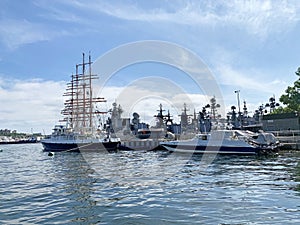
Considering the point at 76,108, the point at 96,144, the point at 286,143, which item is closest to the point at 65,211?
the point at 286,143

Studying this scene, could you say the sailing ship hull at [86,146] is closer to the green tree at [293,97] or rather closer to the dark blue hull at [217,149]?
the dark blue hull at [217,149]

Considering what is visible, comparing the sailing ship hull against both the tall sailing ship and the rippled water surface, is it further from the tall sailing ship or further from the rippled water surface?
the rippled water surface

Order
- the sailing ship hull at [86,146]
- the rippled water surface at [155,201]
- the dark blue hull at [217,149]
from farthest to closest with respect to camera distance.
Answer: the sailing ship hull at [86,146], the dark blue hull at [217,149], the rippled water surface at [155,201]

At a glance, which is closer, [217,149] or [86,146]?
[217,149]

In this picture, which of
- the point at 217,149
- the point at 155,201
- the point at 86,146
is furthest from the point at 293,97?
the point at 155,201

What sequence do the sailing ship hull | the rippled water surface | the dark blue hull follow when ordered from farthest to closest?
the sailing ship hull, the dark blue hull, the rippled water surface

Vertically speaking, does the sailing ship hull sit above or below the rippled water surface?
above

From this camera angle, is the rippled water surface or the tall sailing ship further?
the tall sailing ship

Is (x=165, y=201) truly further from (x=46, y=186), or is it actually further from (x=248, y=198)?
(x=46, y=186)

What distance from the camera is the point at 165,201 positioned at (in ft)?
44.9

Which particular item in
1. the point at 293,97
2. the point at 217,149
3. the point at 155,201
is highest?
the point at 293,97

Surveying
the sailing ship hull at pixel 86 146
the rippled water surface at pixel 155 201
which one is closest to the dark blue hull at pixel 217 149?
the sailing ship hull at pixel 86 146

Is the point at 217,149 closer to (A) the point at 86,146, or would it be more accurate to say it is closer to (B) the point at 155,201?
(A) the point at 86,146

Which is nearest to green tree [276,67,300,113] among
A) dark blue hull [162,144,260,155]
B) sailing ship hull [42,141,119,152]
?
dark blue hull [162,144,260,155]
